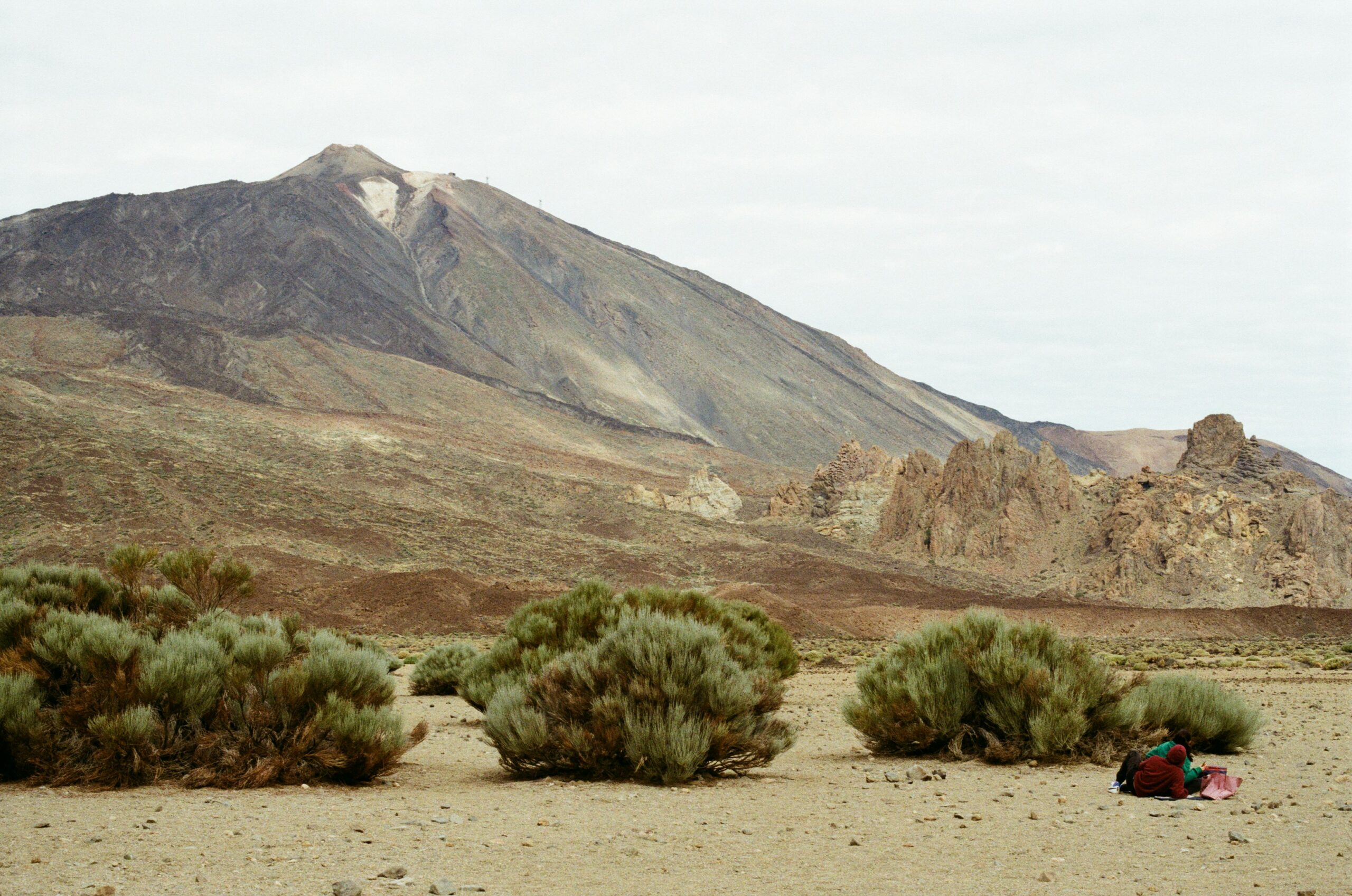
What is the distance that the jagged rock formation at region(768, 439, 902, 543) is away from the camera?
80875 millimetres

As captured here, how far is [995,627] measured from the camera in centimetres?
1327

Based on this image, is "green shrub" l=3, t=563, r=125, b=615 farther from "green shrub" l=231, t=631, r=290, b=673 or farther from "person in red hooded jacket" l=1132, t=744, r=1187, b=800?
"person in red hooded jacket" l=1132, t=744, r=1187, b=800

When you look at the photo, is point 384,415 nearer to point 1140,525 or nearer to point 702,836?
point 1140,525

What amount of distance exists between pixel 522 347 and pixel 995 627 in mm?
151106

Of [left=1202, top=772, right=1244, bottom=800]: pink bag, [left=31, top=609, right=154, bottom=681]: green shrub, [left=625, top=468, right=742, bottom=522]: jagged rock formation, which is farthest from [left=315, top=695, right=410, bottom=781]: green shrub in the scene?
[left=625, top=468, right=742, bottom=522]: jagged rock formation

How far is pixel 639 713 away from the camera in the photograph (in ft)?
36.5

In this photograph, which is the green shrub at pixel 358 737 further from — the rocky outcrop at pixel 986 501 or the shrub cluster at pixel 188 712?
the rocky outcrop at pixel 986 501

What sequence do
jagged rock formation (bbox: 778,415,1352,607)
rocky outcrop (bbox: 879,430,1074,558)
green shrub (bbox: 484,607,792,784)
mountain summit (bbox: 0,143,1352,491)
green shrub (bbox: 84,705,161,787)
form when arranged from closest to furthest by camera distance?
green shrub (bbox: 84,705,161,787) < green shrub (bbox: 484,607,792,784) < jagged rock formation (bbox: 778,415,1352,607) < rocky outcrop (bbox: 879,430,1074,558) < mountain summit (bbox: 0,143,1352,491)

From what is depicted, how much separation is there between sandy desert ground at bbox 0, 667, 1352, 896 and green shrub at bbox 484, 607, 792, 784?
1.06ft

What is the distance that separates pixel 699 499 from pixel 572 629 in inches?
2920

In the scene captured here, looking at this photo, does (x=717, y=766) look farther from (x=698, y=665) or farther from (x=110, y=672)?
(x=110, y=672)

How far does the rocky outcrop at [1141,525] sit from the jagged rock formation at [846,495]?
2.54 metres

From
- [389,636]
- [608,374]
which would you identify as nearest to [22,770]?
[389,636]

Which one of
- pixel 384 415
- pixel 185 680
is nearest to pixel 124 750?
pixel 185 680
